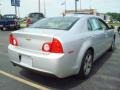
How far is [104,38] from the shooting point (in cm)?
685

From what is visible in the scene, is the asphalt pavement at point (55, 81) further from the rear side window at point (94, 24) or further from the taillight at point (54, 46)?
the rear side window at point (94, 24)

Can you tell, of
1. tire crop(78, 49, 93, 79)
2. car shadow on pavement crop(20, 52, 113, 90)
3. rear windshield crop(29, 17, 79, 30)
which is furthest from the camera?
rear windshield crop(29, 17, 79, 30)

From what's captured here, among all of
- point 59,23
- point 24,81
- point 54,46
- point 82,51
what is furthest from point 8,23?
point 54,46

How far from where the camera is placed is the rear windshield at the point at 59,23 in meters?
5.29

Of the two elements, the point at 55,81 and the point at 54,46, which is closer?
the point at 54,46

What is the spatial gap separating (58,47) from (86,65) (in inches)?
48.3

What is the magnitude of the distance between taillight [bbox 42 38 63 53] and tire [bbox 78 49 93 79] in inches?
33.9

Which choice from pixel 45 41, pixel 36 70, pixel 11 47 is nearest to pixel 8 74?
pixel 11 47

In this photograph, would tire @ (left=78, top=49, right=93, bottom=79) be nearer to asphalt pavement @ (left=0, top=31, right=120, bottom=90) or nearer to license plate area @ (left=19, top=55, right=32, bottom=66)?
asphalt pavement @ (left=0, top=31, right=120, bottom=90)

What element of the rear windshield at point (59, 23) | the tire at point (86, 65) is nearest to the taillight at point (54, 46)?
the rear windshield at point (59, 23)

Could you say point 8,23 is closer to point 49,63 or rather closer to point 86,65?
point 86,65

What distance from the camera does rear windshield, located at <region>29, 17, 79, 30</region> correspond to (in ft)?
17.4

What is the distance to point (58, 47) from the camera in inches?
176

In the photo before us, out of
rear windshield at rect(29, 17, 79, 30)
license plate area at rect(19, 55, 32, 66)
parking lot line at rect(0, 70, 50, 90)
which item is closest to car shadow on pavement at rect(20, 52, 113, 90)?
parking lot line at rect(0, 70, 50, 90)
